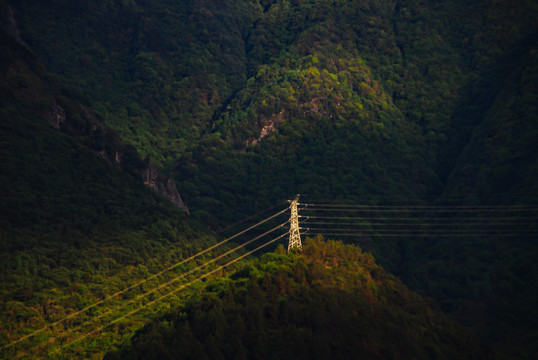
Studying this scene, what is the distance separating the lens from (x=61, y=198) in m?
118

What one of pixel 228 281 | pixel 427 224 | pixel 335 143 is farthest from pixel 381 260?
pixel 228 281

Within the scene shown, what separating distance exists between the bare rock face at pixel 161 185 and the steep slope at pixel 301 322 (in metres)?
59.9

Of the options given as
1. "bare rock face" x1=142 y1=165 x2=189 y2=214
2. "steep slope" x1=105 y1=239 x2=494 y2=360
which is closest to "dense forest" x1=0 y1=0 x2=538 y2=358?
"bare rock face" x1=142 y1=165 x2=189 y2=214

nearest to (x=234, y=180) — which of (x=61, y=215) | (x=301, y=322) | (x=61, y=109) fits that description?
(x=61, y=109)

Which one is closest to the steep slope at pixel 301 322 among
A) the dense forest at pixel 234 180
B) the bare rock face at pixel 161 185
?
the dense forest at pixel 234 180

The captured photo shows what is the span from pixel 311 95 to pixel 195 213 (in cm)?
5778

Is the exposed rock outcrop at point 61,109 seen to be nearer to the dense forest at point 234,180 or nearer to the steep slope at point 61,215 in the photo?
the steep slope at point 61,215

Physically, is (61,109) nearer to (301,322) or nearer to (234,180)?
(234,180)

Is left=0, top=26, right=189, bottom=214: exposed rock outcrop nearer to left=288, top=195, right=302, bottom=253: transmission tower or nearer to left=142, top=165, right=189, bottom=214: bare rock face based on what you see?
left=142, top=165, right=189, bottom=214: bare rock face

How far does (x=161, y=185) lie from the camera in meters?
153

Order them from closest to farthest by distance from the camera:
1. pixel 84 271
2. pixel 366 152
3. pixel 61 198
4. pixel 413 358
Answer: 1. pixel 413 358
2. pixel 84 271
3. pixel 61 198
4. pixel 366 152

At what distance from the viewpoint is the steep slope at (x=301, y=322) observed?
73.1 m

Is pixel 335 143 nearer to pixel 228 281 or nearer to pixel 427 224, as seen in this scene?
pixel 427 224

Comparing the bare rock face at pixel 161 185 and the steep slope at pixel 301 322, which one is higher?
the bare rock face at pixel 161 185
